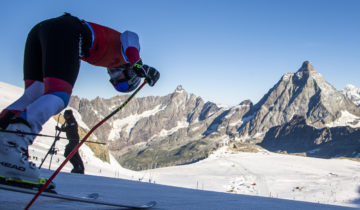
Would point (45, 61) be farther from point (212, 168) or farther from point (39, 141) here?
point (212, 168)

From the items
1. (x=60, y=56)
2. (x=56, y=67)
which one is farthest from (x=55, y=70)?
(x=60, y=56)

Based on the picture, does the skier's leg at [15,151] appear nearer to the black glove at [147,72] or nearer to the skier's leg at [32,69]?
the skier's leg at [32,69]

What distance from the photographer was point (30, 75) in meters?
2.82

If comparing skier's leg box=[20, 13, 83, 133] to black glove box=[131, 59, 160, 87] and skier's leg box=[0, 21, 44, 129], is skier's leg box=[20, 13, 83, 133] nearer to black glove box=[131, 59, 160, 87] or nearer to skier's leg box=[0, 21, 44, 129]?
skier's leg box=[0, 21, 44, 129]

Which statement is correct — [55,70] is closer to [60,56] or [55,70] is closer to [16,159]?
[60,56]

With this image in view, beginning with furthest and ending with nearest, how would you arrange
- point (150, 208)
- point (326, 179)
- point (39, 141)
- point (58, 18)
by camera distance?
point (326, 179)
point (39, 141)
point (58, 18)
point (150, 208)

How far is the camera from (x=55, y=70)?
2.35 metres

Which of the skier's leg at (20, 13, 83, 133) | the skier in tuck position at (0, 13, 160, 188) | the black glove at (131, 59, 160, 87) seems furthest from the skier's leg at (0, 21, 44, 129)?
the black glove at (131, 59, 160, 87)

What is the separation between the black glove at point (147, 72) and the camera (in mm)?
2845

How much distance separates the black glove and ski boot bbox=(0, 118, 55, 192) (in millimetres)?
1089

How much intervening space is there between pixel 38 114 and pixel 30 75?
0.82m

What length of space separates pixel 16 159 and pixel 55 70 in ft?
2.27

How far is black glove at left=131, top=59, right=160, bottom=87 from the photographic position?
112 inches

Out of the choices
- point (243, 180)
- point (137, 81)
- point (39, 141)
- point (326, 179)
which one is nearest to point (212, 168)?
point (243, 180)
